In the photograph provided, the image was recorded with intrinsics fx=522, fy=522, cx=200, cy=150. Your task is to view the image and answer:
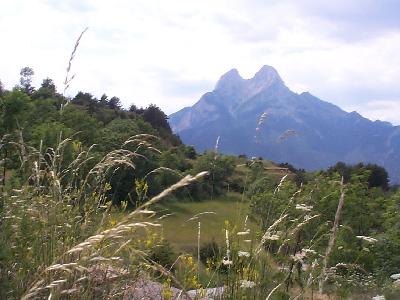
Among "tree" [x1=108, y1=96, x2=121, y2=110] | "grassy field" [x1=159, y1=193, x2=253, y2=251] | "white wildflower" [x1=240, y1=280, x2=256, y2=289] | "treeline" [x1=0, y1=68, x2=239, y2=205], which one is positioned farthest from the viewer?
"tree" [x1=108, y1=96, x2=121, y2=110]

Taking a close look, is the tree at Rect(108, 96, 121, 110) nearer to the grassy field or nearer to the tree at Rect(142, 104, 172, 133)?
the tree at Rect(142, 104, 172, 133)

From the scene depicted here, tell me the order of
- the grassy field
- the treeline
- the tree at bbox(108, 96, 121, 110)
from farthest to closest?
the tree at bbox(108, 96, 121, 110) < the treeline < the grassy field

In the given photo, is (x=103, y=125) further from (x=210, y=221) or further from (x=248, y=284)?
(x=248, y=284)

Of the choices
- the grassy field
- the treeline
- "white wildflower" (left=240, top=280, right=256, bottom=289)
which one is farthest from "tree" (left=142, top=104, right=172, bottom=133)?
"white wildflower" (left=240, top=280, right=256, bottom=289)

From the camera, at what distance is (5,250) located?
2.28m

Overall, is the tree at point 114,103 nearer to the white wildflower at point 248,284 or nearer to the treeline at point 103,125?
the treeline at point 103,125

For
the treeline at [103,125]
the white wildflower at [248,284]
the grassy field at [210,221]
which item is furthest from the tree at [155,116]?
the white wildflower at [248,284]

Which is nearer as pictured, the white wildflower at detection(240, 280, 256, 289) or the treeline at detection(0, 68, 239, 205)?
the white wildflower at detection(240, 280, 256, 289)

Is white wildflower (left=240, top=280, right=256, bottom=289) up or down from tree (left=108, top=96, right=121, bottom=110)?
down

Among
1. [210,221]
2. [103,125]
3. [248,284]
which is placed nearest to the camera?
[248,284]

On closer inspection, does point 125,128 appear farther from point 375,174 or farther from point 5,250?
point 5,250

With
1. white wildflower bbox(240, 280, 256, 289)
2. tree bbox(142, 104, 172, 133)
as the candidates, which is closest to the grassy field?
white wildflower bbox(240, 280, 256, 289)

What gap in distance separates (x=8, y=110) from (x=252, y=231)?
706 cm

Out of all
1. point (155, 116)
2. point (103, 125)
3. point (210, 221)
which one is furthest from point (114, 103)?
point (210, 221)
